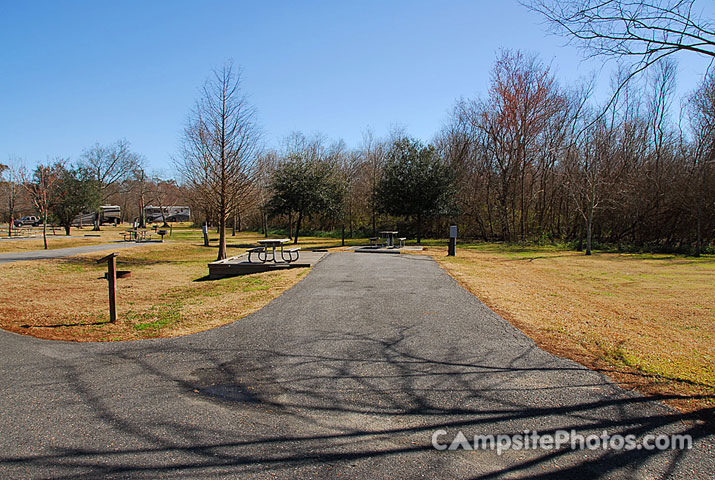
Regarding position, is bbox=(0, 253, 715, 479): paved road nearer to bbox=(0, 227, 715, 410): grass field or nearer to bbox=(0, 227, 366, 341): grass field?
bbox=(0, 227, 715, 410): grass field

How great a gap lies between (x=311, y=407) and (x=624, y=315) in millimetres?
6575

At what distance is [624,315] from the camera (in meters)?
7.67

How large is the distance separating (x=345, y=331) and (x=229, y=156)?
1396 centimetres

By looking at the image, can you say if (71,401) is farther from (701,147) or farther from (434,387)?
(701,147)

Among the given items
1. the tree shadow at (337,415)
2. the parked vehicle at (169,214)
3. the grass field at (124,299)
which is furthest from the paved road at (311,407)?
the parked vehicle at (169,214)

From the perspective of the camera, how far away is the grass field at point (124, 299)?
6.27m

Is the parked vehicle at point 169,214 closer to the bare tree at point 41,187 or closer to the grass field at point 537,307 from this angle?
the bare tree at point 41,187

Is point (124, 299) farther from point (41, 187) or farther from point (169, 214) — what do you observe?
point (169, 214)

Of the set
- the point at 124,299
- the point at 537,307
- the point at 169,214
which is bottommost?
the point at 124,299

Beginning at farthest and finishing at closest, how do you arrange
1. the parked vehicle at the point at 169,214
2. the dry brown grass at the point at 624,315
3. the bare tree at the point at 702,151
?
the parked vehicle at the point at 169,214
the bare tree at the point at 702,151
the dry brown grass at the point at 624,315

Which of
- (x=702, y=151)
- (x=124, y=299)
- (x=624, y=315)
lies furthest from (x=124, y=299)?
(x=702, y=151)

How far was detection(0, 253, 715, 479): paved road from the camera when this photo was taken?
2.54m

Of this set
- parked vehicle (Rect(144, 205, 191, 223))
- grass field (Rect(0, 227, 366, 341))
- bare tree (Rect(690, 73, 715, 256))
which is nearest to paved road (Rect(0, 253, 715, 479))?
grass field (Rect(0, 227, 366, 341))

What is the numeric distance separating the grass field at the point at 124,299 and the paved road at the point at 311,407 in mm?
691
